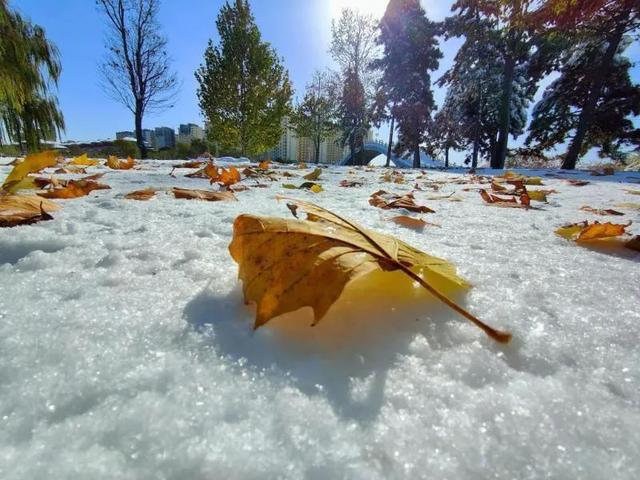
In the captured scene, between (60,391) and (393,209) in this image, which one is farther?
(393,209)

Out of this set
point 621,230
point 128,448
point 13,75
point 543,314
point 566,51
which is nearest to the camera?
point 128,448

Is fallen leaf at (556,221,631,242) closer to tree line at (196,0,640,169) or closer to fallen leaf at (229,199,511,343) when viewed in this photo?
fallen leaf at (229,199,511,343)

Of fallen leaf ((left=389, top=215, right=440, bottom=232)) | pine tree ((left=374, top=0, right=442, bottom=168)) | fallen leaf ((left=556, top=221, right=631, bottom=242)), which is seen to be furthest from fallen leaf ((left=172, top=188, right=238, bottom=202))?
pine tree ((left=374, top=0, right=442, bottom=168))

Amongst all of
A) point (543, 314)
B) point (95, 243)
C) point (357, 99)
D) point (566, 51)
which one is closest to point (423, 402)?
point (543, 314)

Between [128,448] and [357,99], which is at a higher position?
[357,99]

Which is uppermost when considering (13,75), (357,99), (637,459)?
(357,99)

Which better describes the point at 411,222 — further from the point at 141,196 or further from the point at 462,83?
the point at 462,83

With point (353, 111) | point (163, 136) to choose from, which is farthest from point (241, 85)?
point (163, 136)

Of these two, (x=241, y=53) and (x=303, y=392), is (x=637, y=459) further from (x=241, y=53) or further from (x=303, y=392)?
(x=241, y=53)
